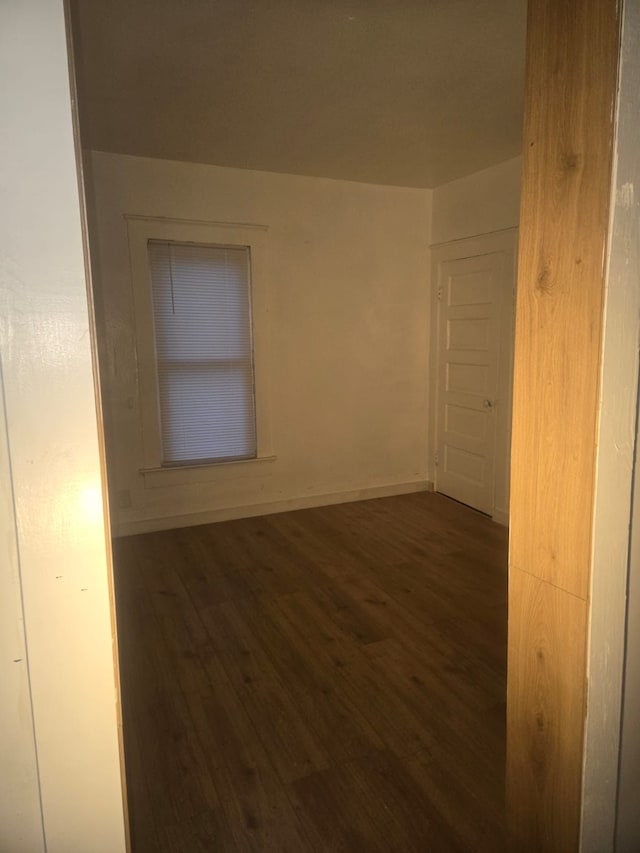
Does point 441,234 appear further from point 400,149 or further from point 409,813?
point 409,813

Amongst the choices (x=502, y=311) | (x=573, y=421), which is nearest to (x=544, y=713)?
(x=573, y=421)

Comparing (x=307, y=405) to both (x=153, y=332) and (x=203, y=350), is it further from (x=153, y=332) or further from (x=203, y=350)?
(x=153, y=332)

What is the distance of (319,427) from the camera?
4.67 meters

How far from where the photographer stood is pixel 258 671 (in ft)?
8.18

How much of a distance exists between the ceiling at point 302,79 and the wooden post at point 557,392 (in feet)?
4.51

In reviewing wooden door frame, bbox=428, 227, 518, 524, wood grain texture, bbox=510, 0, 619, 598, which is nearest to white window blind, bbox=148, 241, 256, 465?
wooden door frame, bbox=428, 227, 518, 524

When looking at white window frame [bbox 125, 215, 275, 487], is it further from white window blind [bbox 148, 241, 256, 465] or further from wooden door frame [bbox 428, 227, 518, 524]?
wooden door frame [bbox 428, 227, 518, 524]

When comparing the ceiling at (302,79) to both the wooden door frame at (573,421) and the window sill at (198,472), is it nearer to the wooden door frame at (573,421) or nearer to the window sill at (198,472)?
the wooden door frame at (573,421)

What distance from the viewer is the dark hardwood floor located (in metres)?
1.73

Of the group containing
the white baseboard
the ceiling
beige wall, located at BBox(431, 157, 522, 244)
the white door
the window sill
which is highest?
the ceiling

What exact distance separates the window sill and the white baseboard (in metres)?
0.27

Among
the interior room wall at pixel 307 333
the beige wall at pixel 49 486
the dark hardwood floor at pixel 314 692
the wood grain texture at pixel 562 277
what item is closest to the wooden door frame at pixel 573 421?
the wood grain texture at pixel 562 277

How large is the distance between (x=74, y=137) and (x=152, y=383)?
347 cm

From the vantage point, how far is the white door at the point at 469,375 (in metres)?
4.26
